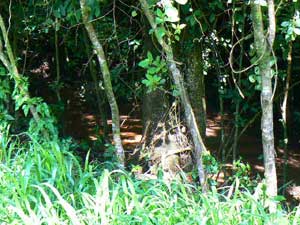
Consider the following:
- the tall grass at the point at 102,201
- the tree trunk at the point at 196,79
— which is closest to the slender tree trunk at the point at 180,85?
the tall grass at the point at 102,201

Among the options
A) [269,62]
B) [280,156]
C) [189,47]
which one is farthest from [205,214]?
[280,156]

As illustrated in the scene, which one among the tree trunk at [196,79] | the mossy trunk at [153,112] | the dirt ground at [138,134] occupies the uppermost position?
the tree trunk at [196,79]

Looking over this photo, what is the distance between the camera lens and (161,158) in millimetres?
3689

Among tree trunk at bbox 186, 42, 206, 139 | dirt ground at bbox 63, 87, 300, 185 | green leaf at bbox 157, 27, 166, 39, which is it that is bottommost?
dirt ground at bbox 63, 87, 300, 185

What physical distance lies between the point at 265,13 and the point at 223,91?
1.26m

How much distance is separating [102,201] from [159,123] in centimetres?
144

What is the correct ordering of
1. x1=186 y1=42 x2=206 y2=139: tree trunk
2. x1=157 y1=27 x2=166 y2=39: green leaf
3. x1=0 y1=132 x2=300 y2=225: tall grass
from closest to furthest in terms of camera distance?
1. x1=0 y1=132 x2=300 y2=225: tall grass
2. x1=157 y1=27 x2=166 y2=39: green leaf
3. x1=186 y1=42 x2=206 y2=139: tree trunk

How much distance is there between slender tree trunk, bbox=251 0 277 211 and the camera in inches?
102

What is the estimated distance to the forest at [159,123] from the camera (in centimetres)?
244

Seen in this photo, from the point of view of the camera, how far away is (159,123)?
3.74 metres

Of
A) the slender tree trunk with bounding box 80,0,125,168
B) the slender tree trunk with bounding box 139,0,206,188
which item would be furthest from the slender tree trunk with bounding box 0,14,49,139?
the slender tree trunk with bounding box 139,0,206,188

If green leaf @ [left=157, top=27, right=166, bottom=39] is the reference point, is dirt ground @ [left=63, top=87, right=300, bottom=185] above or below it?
below

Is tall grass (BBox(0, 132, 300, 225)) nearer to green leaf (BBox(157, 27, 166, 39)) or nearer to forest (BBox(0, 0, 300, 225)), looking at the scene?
forest (BBox(0, 0, 300, 225))

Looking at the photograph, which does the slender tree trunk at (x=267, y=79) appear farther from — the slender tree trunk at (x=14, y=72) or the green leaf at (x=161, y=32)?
the slender tree trunk at (x=14, y=72)
